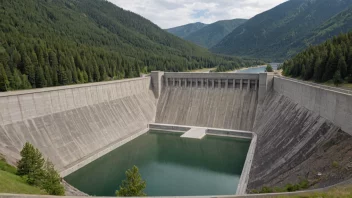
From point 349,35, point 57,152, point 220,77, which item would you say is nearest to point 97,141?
point 57,152

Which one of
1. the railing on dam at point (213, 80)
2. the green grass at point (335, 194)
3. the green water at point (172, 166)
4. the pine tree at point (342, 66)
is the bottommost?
the green water at point (172, 166)

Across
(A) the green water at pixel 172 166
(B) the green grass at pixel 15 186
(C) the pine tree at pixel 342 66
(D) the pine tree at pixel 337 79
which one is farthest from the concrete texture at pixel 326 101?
(B) the green grass at pixel 15 186

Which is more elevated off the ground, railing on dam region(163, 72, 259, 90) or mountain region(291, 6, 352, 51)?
mountain region(291, 6, 352, 51)

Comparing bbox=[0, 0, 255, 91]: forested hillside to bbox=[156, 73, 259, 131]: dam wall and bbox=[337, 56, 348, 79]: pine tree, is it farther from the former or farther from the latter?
bbox=[337, 56, 348, 79]: pine tree

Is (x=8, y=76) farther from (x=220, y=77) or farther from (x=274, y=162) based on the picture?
(x=274, y=162)

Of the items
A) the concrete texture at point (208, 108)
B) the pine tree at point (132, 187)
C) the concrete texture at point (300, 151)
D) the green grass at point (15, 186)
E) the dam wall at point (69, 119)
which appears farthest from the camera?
the concrete texture at point (208, 108)

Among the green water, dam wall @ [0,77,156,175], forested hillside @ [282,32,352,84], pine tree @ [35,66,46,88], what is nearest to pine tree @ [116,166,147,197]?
the green water

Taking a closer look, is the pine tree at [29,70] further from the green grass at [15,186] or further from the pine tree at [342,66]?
the pine tree at [342,66]
